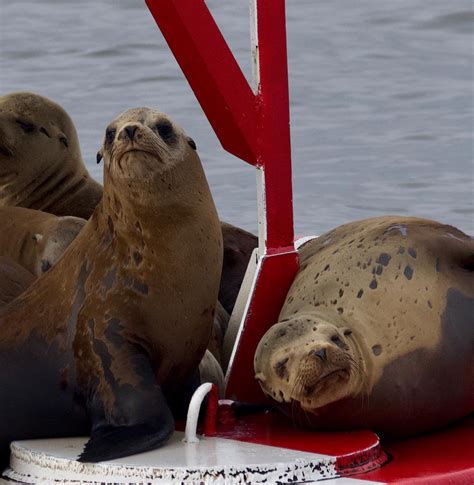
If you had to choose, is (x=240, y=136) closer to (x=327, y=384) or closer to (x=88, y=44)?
(x=327, y=384)

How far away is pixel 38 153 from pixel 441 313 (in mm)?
2791

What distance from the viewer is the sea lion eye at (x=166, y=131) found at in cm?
582

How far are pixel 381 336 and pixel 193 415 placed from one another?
26.0 inches

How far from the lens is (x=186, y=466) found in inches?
211

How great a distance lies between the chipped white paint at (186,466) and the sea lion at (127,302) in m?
0.19

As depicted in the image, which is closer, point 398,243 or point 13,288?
point 398,243

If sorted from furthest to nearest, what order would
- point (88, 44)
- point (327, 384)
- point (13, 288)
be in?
1. point (88, 44)
2. point (13, 288)
3. point (327, 384)

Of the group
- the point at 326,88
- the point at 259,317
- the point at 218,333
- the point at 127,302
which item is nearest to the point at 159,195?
the point at 127,302

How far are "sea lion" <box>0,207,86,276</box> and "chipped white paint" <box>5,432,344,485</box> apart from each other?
5.85ft

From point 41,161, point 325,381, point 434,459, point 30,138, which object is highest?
point 30,138

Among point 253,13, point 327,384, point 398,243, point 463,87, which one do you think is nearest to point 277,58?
point 253,13

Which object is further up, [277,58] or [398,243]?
[277,58]

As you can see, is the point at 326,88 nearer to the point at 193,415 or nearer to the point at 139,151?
the point at 139,151

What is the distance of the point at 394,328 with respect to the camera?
19.4 feet
